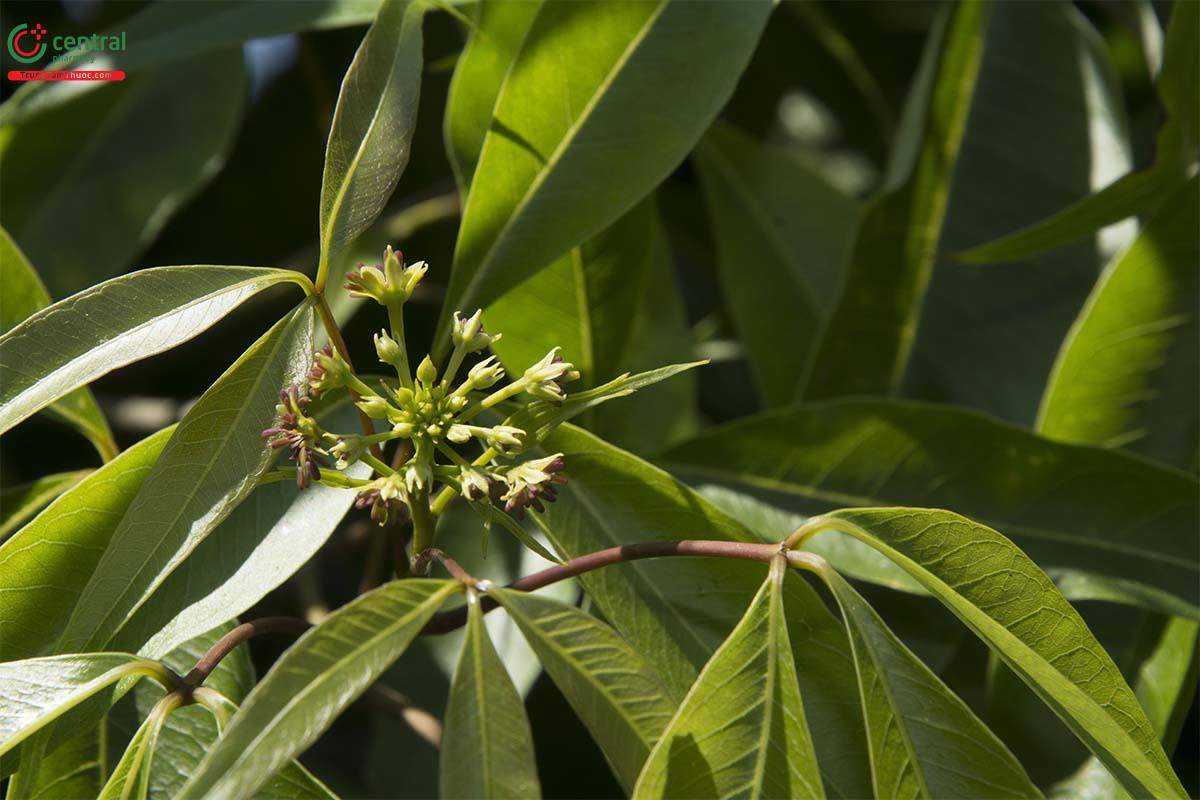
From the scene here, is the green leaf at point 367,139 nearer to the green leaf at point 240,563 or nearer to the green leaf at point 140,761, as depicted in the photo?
the green leaf at point 240,563

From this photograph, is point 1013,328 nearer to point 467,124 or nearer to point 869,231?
point 869,231

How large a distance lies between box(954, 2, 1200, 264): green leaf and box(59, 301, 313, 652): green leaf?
0.75 m

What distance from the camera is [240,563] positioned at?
2.66 ft

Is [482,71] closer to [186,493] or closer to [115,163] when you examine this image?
[186,493]

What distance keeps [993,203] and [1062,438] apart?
34 centimetres

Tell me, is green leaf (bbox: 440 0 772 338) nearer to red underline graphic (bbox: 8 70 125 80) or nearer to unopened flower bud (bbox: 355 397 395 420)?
unopened flower bud (bbox: 355 397 395 420)

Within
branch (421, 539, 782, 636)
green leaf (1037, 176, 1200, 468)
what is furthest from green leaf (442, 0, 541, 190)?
green leaf (1037, 176, 1200, 468)

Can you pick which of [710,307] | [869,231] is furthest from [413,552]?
[710,307]

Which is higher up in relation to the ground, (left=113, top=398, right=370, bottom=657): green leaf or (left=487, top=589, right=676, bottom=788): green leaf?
(left=113, top=398, right=370, bottom=657): green leaf

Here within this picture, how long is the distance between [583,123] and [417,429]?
1.26 ft

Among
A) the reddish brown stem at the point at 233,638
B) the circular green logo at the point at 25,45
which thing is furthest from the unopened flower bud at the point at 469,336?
the circular green logo at the point at 25,45

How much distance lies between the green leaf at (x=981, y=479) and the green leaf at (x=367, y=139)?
1.65 ft

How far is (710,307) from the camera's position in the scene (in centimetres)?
200

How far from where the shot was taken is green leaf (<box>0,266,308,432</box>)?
711mm
